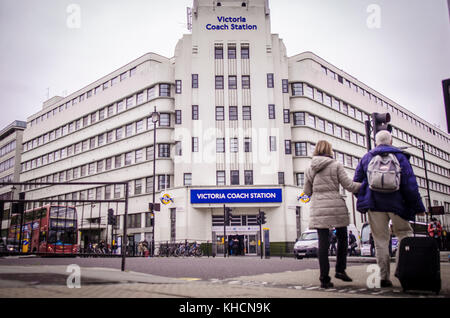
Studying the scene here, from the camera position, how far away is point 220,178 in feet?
125

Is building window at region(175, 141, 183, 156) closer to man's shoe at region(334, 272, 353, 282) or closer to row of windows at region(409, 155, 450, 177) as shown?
man's shoe at region(334, 272, 353, 282)

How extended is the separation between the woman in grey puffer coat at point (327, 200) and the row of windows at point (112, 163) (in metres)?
36.3

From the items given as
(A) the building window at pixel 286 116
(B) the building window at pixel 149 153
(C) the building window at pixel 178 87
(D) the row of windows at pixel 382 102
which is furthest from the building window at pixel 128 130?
(D) the row of windows at pixel 382 102

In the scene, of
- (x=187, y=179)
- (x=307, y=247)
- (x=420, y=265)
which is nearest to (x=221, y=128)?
(x=187, y=179)

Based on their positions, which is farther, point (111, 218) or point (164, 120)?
point (164, 120)

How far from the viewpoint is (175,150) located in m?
39.3

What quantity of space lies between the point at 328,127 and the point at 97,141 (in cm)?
2702

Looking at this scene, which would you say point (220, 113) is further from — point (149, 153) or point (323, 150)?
point (323, 150)

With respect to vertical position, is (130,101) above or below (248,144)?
above

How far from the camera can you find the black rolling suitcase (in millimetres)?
4277

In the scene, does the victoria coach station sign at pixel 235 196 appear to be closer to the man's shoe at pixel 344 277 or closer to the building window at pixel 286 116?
the building window at pixel 286 116

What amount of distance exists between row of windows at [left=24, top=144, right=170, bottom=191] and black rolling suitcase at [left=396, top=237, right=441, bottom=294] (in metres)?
37.5

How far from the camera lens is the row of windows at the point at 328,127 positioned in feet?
140
